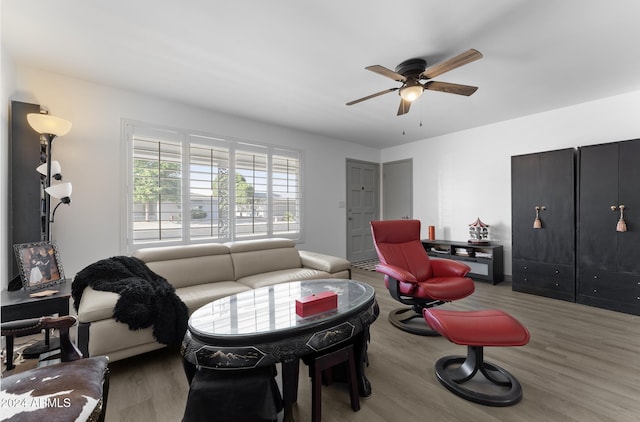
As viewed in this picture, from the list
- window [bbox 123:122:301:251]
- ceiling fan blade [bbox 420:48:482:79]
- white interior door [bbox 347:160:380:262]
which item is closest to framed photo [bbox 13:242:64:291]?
window [bbox 123:122:301:251]

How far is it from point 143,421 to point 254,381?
78 centimetres

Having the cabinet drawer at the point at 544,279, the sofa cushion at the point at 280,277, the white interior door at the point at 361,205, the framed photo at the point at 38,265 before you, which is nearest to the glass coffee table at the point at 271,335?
the sofa cushion at the point at 280,277

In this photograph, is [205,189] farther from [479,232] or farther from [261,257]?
[479,232]

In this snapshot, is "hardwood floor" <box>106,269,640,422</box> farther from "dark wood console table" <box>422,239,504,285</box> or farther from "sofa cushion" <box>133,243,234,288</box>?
"dark wood console table" <box>422,239,504,285</box>

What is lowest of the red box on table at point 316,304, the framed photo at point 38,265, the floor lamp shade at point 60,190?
the red box on table at point 316,304

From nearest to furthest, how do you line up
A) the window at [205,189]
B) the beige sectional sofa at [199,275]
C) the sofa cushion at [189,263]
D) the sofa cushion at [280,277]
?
the beige sectional sofa at [199,275]
the sofa cushion at [189,263]
the sofa cushion at [280,277]
the window at [205,189]

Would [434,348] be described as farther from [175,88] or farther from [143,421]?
[175,88]

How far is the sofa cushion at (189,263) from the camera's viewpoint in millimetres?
2777

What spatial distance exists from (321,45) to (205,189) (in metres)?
2.52

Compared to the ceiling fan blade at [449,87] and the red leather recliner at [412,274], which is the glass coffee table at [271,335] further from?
the ceiling fan blade at [449,87]

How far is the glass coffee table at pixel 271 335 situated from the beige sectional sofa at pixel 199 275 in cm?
74

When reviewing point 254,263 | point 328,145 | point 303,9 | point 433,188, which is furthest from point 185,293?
point 433,188

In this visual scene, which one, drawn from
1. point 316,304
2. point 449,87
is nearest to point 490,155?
point 449,87

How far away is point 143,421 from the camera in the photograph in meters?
1.54
